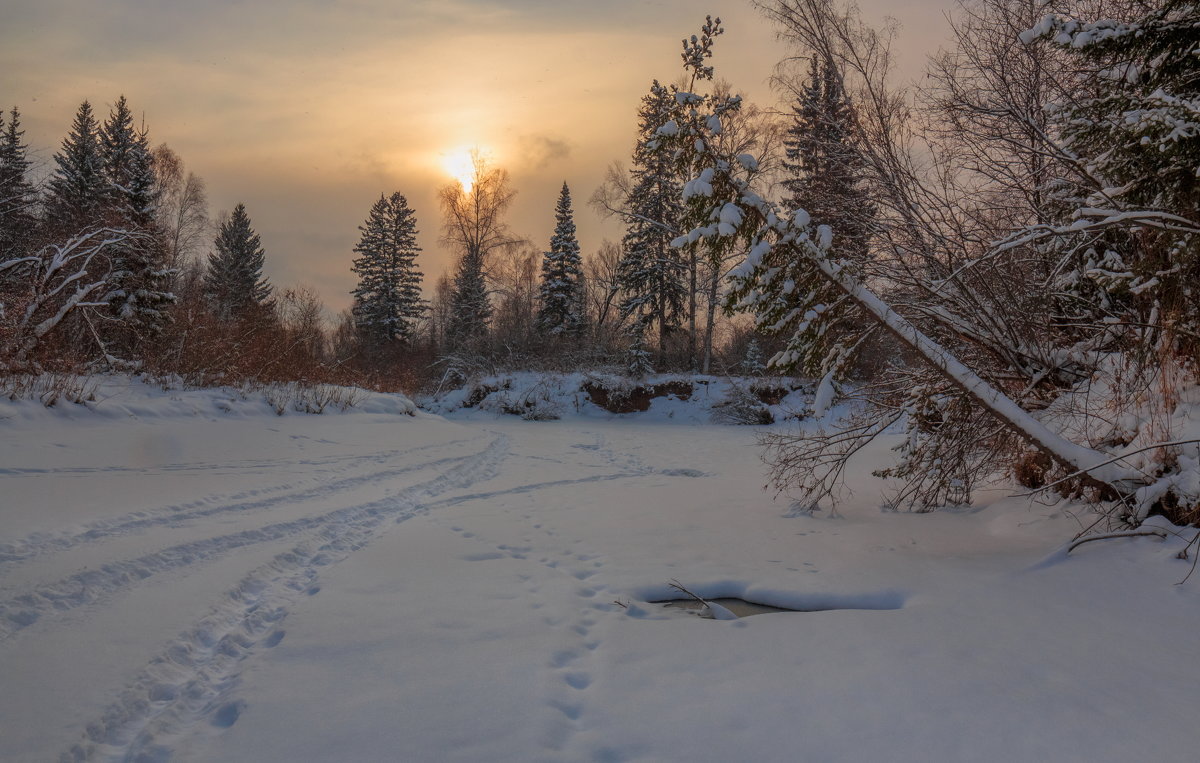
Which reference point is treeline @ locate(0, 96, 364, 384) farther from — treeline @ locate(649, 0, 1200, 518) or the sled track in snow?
treeline @ locate(649, 0, 1200, 518)

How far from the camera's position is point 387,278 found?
40500mm

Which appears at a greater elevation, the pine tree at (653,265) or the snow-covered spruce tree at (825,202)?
the pine tree at (653,265)

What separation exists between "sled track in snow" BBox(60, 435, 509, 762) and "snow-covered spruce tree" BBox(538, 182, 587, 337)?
29341 millimetres

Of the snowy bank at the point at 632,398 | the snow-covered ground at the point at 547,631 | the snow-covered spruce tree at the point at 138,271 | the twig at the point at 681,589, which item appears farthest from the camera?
the snowy bank at the point at 632,398

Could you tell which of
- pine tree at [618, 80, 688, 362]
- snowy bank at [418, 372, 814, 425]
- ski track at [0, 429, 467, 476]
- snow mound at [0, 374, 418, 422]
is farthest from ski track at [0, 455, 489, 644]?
pine tree at [618, 80, 688, 362]

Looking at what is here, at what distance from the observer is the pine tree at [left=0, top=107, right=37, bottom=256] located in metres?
22.3

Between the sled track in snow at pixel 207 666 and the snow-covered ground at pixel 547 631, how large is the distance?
0.05ft

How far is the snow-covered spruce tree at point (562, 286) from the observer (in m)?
34.3

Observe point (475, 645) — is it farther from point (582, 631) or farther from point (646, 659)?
point (646, 659)

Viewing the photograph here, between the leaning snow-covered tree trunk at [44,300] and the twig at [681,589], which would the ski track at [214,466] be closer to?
the leaning snow-covered tree trunk at [44,300]

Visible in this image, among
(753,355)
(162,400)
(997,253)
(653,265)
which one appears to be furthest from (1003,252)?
(753,355)

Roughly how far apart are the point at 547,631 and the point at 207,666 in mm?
1699

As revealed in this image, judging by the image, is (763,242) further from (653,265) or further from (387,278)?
(387,278)

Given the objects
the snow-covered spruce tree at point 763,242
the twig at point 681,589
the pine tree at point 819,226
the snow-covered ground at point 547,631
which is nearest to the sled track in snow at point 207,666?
the snow-covered ground at point 547,631
